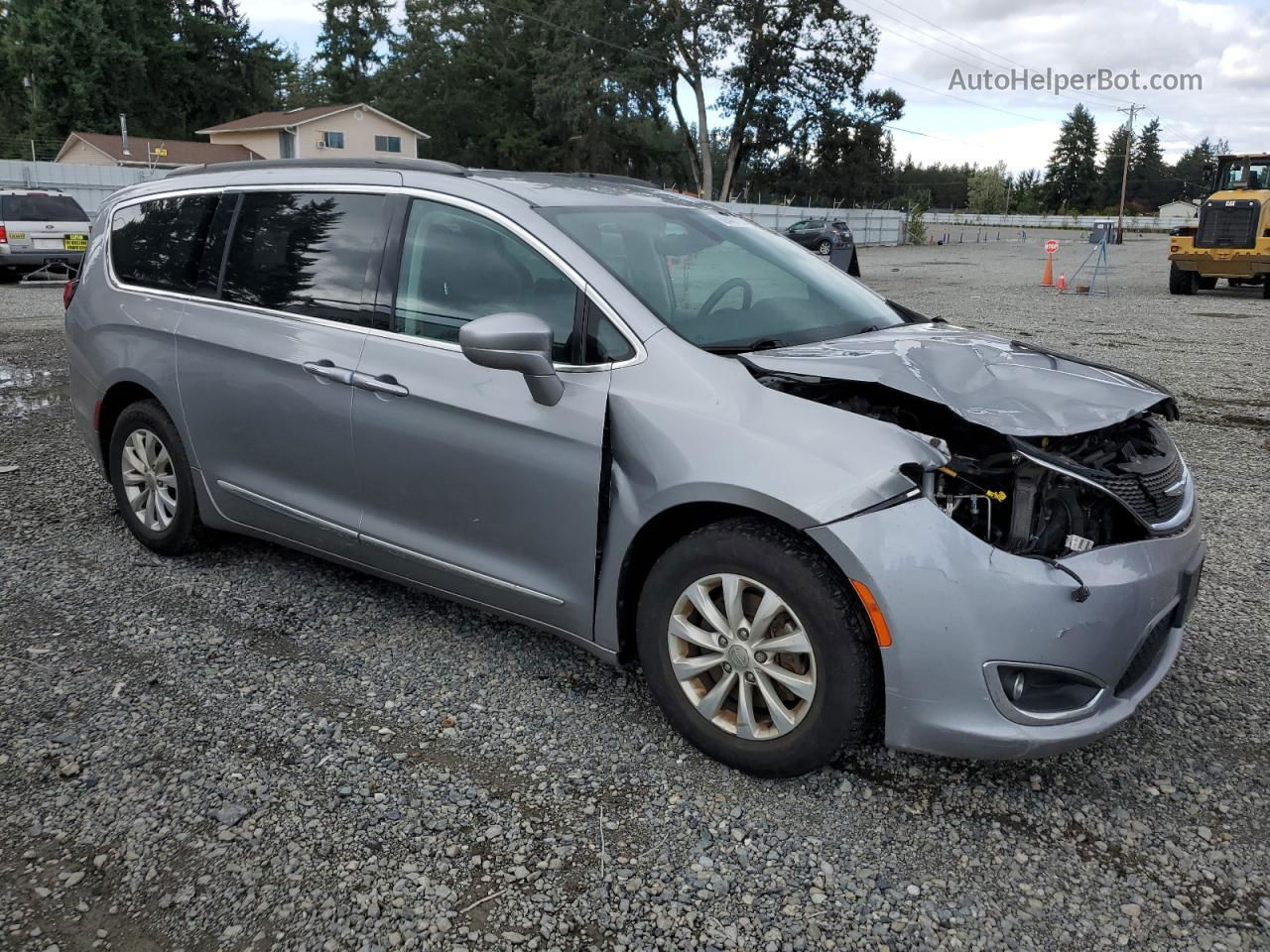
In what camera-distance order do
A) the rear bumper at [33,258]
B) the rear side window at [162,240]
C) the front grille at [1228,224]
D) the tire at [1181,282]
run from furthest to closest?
the tire at [1181,282]
the front grille at [1228,224]
the rear bumper at [33,258]
the rear side window at [162,240]

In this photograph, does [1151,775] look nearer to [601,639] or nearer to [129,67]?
[601,639]

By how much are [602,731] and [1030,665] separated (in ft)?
4.47

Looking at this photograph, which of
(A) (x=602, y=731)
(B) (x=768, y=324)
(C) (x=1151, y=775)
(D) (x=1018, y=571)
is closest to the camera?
(D) (x=1018, y=571)

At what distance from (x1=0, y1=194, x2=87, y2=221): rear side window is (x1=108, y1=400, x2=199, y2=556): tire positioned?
1554cm

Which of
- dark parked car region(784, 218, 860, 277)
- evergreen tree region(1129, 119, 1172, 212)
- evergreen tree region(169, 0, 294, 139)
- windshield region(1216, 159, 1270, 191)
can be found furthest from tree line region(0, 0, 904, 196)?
evergreen tree region(1129, 119, 1172, 212)

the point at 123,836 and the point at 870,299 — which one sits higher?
the point at 870,299

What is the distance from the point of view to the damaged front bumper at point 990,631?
2.52 metres

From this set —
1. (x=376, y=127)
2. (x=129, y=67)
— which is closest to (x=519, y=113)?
(x=376, y=127)

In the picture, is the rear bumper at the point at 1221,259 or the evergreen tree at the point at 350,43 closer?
the rear bumper at the point at 1221,259

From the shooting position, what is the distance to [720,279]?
11.8ft

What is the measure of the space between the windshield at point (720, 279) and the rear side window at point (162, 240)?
1.84 m

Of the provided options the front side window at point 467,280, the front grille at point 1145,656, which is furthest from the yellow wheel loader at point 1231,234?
the front side window at point 467,280

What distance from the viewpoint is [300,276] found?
388 centimetres

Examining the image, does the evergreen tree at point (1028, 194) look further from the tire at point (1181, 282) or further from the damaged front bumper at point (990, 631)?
the damaged front bumper at point (990, 631)
